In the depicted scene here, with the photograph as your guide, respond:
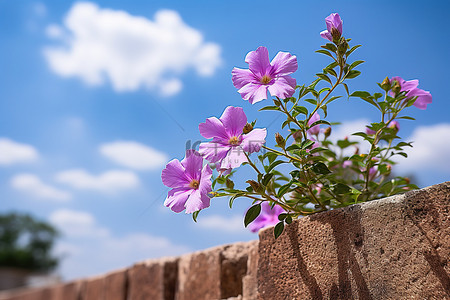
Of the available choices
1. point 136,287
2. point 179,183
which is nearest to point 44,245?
point 136,287

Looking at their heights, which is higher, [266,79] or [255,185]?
[266,79]

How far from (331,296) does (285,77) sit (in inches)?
25.8

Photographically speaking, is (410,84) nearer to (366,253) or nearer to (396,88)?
(396,88)

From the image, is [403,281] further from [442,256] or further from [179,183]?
[179,183]

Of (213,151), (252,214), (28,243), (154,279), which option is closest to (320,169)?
(252,214)

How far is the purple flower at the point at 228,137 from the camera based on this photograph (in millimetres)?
1089

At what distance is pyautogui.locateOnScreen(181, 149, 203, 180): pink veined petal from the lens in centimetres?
118

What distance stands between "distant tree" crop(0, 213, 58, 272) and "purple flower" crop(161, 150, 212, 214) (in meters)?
30.5

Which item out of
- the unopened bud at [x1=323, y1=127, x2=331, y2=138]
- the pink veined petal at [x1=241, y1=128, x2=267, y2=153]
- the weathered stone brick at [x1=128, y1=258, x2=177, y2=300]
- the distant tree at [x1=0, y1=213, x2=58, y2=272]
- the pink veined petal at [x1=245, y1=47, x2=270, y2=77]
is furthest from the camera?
the distant tree at [x1=0, y1=213, x2=58, y2=272]

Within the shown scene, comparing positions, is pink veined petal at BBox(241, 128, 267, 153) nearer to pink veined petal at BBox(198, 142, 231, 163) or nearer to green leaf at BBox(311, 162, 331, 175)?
pink veined petal at BBox(198, 142, 231, 163)

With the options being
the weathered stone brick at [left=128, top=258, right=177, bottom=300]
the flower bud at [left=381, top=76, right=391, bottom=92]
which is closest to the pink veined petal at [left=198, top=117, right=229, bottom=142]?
the flower bud at [left=381, top=76, right=391, bottom=92]

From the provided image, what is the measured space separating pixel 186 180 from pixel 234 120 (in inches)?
9.0

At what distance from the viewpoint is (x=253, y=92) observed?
114cm

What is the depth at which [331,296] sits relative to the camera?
1.23 meters
